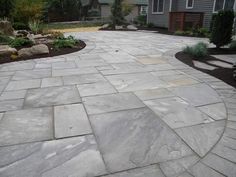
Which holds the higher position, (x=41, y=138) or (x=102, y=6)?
(x=102, y=6)

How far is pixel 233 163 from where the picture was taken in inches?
80.7

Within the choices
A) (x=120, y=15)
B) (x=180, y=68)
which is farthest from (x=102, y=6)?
(x=180, y=68)

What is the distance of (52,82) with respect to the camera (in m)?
4.27

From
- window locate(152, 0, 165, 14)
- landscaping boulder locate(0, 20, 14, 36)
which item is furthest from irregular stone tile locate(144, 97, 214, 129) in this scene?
window locate(152, 0, 165, 14)

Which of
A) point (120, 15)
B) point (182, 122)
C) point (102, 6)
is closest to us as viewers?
point (182, 122)

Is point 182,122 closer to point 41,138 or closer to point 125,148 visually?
point 125,148

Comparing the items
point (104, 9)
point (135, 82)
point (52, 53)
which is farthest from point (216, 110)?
point (104, 9)

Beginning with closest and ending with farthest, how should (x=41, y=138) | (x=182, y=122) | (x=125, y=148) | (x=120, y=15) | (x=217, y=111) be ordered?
(x=125, y=148), (x=41, y=138), (x=182, y=122), (x=217, y=111), (x=120, y=15)

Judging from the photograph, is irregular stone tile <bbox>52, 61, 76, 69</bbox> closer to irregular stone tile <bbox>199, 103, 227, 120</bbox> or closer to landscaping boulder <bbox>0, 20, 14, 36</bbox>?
irregular stone tile <bbox>199, 103, 227, 120</bbox>

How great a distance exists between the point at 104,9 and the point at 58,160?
84.8 ft

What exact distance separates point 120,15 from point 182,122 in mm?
15145

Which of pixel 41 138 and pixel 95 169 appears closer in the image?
pixel 95 169

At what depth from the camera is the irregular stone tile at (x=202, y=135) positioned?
Result: 7.52ft

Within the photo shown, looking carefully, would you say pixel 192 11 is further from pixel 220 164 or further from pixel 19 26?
pixel 220 164
